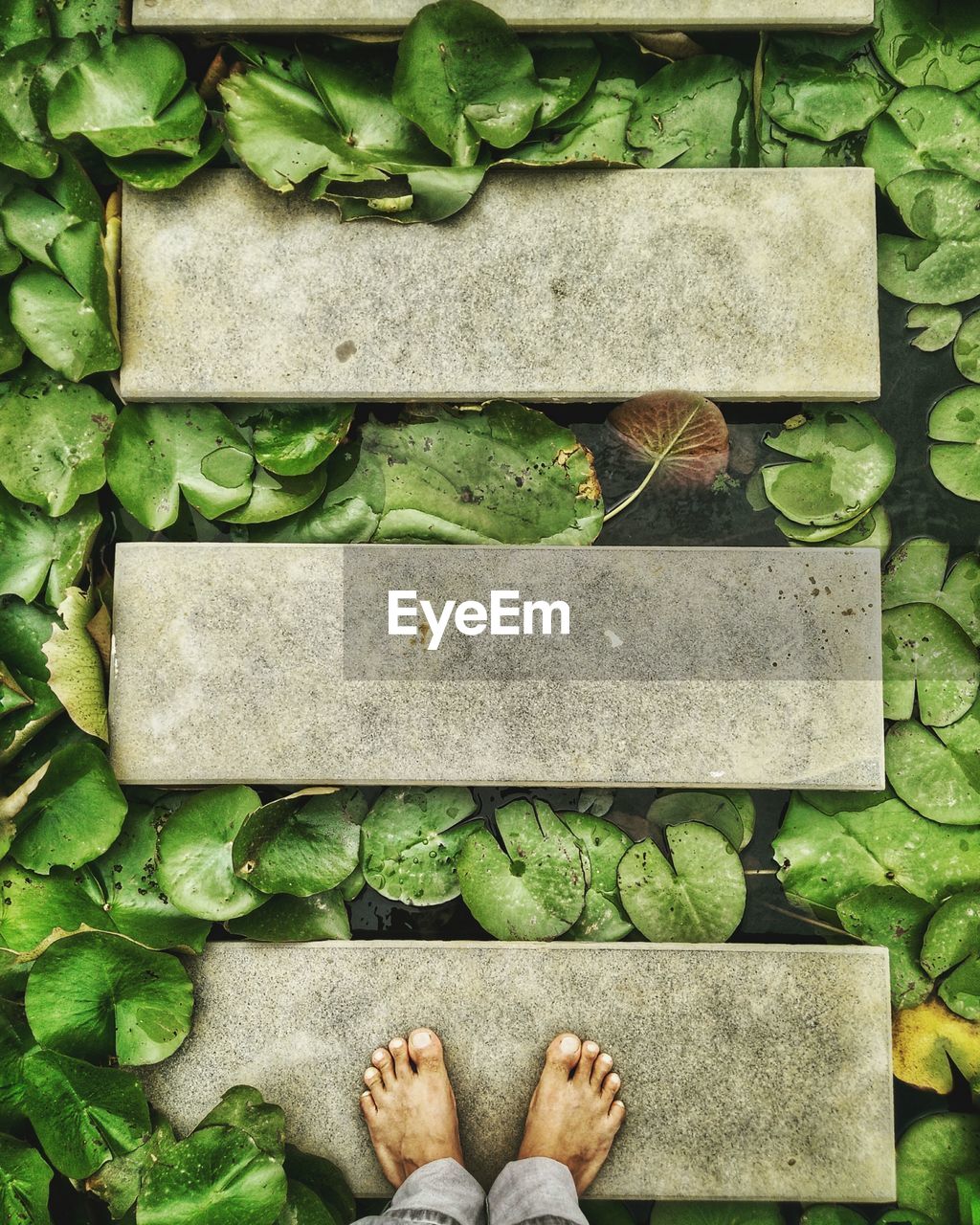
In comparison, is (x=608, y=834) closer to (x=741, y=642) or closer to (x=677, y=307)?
(x=741, y=642)

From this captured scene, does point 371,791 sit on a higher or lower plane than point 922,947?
higher

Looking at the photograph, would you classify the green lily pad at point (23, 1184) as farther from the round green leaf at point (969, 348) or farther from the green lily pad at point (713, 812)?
the round green leaf at point (969, 348)

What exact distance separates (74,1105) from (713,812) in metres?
1.42

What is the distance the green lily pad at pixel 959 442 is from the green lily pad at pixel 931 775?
0.53 m

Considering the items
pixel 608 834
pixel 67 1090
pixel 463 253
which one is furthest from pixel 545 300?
pixel 67 1090

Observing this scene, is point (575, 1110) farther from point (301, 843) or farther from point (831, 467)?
point (831, 467)

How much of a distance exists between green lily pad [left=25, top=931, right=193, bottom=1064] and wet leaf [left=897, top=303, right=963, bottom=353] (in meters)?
2.09

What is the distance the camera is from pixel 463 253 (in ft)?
5.89

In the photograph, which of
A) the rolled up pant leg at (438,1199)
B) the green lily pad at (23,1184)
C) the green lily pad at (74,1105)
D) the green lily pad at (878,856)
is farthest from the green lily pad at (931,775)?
the green lily pad at (23,1184)

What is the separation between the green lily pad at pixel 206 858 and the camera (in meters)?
1.73

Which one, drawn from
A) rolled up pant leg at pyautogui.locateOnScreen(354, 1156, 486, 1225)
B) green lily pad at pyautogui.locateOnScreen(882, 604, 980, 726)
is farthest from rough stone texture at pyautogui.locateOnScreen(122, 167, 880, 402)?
rolled up pant leg at pyautogui.locateOnScreen(354, 1156, 486, 1225)

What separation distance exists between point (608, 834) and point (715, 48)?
5.64ft

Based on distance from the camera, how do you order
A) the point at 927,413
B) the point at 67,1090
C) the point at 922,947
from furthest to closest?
1. the point at 927,413
2. the point at 922,947
3. the point at 67,1090
